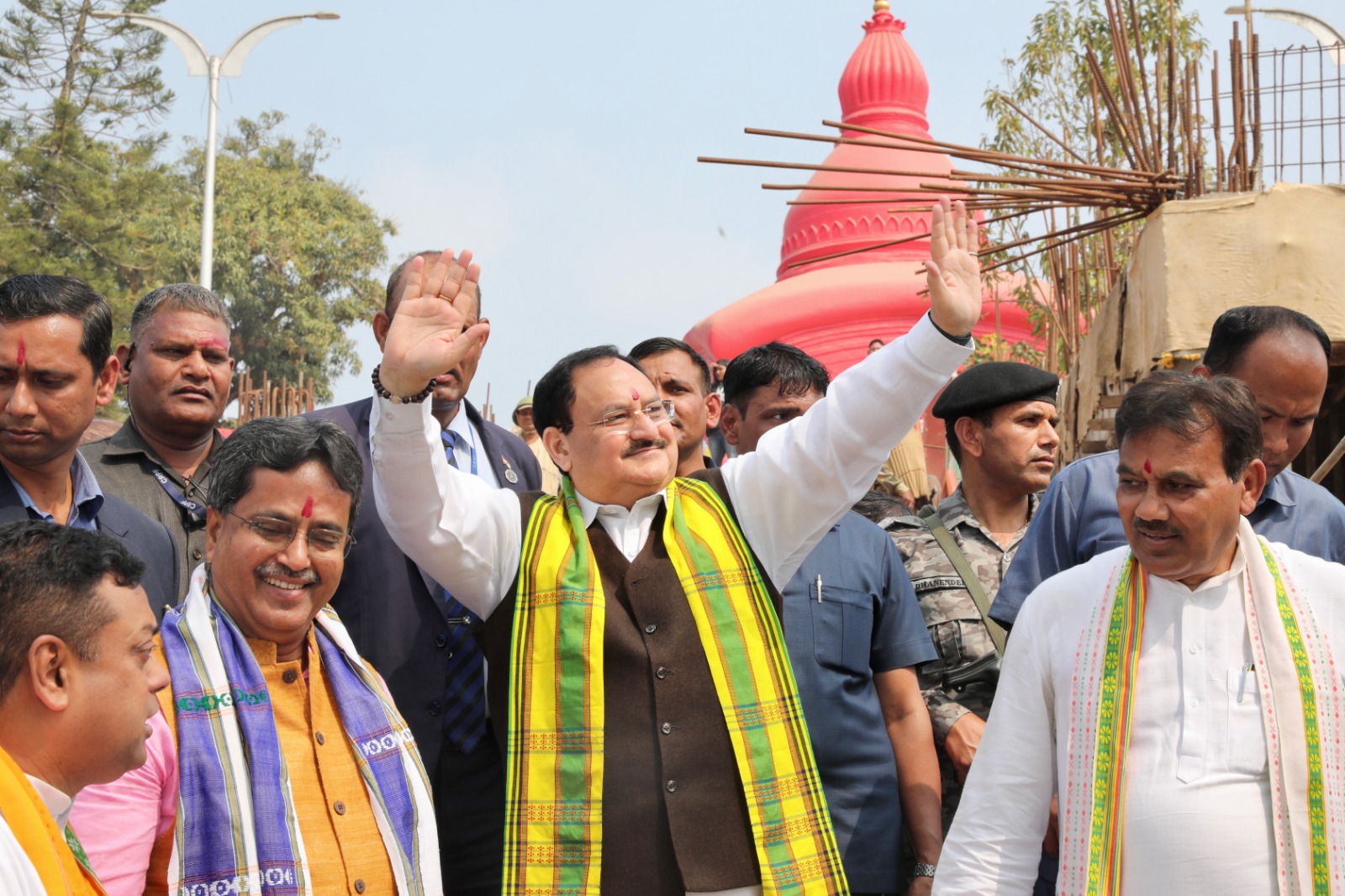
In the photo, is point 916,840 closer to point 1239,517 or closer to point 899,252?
point 1239,517

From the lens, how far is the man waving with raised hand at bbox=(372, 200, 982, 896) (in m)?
2.84

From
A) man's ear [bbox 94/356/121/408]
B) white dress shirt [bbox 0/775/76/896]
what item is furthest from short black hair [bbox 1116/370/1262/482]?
man's ear [bbox 94/356/121/408]

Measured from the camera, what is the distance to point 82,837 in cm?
230

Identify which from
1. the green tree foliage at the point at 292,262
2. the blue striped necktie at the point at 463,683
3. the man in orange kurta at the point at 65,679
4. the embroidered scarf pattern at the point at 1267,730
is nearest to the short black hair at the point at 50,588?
the man in orange kurta at the point at 65,679

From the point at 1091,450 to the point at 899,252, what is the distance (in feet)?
36.7

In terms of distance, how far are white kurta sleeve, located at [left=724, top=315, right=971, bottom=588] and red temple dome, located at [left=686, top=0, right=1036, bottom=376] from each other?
12421 millimetres

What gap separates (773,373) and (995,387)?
2.19ft

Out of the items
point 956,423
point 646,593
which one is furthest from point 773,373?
point 646,593

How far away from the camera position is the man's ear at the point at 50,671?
6.91 ft

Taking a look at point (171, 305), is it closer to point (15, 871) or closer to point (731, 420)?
point (731, 420)

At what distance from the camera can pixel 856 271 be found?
17.9 meters

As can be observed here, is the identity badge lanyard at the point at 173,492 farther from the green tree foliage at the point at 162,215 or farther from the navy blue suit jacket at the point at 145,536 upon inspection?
the green tree foliage at the point at 162,215

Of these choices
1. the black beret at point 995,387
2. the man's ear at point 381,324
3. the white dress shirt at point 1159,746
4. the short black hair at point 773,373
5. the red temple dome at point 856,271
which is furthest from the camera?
the red temple dome at point 856,271

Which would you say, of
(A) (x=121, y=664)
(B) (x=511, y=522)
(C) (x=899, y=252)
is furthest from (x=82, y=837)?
(C) (x=899, y=252)
